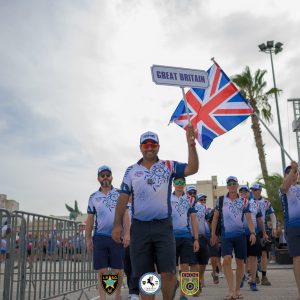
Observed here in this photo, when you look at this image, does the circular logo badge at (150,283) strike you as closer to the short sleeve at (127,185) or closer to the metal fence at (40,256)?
the short sleeve at (127,185)

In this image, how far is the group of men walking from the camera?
500 cm

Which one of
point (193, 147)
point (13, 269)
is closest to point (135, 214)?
point (193, 147)

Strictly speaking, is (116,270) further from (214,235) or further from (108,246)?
(214,235)

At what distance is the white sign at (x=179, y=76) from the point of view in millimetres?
5422

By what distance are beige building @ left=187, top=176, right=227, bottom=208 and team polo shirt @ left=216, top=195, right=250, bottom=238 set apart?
266 feet

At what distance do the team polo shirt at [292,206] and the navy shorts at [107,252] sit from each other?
2619 millimetres

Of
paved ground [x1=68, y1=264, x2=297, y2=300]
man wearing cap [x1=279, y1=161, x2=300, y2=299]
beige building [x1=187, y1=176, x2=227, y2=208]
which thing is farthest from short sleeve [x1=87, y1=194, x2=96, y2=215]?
beige building [x1=187, y1=176, x2=227, y2=208]

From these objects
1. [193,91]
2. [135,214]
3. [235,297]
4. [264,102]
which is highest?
[264,102]

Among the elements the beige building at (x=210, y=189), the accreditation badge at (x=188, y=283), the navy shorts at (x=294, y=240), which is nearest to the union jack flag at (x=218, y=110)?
the navy shorts at (x=294, y=240)

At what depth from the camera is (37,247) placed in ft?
24.2

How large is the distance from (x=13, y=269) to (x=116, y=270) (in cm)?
159

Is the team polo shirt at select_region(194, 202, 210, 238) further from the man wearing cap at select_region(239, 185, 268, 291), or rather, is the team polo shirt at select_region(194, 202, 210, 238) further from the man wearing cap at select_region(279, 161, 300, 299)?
the man wearing cap at select_region(279, 161, 300, 299)

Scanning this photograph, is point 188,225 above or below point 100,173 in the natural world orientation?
below

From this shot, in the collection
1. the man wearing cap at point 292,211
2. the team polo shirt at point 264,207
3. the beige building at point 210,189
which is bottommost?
the man wearing cap at point 292,211
